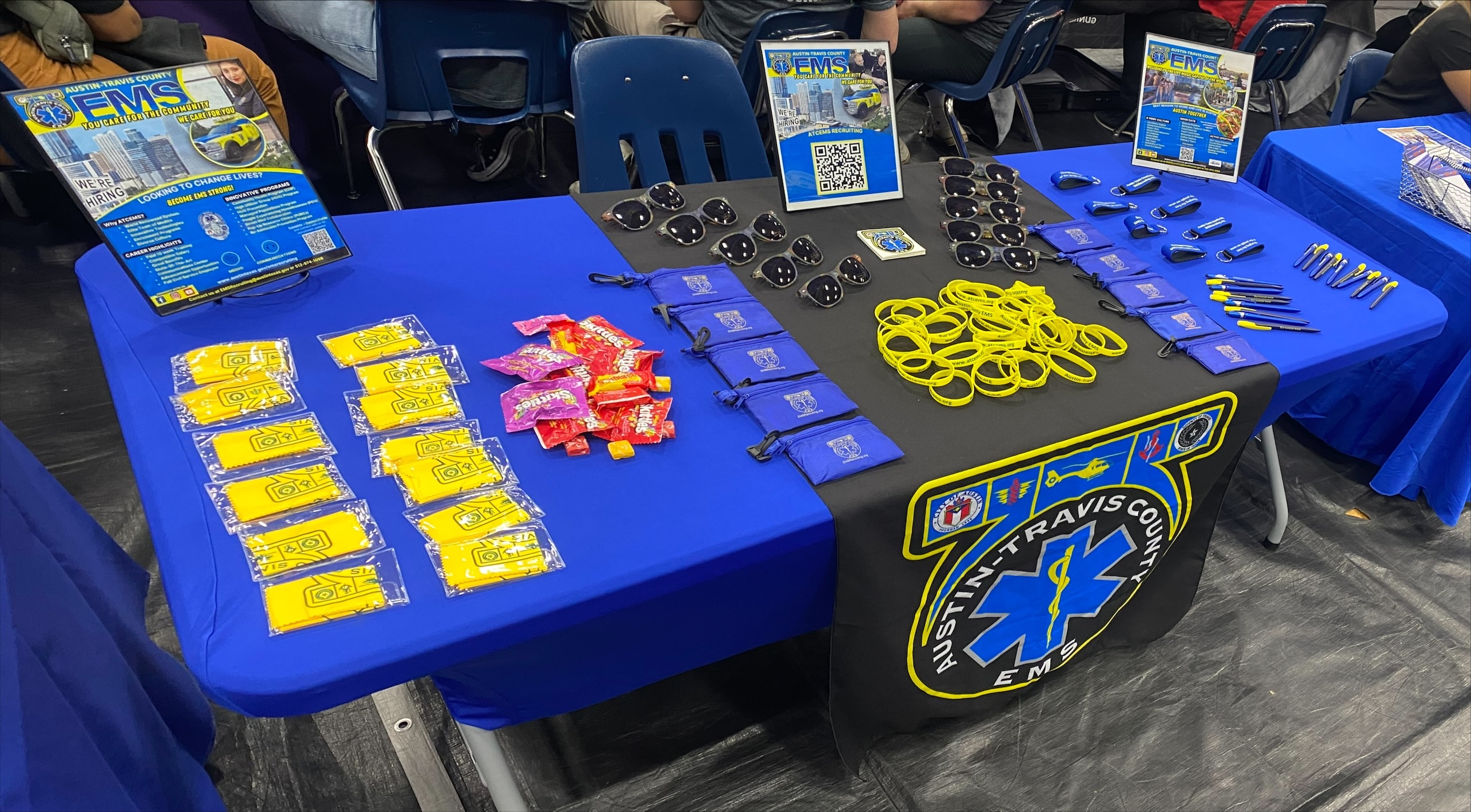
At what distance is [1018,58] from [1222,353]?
2.10m

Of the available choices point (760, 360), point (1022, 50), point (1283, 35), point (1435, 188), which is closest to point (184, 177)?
point (760, 360)

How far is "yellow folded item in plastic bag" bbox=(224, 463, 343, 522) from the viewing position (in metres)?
0.84

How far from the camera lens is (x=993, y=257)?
4.85 feet

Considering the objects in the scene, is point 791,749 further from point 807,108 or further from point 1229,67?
point 1229,67

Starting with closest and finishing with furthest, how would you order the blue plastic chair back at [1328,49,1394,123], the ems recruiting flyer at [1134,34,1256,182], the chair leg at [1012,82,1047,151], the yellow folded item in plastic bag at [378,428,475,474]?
the yellow folded item in plastic bag at [378,428,475,474]
the ems recruiting flyer at [1134,34,1256,182]
the blue plastic chair back at [1328,49,1394,123]
the chair leg at [1012,82,1047,151]

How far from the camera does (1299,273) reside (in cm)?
157

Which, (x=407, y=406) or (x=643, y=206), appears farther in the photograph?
(x=643, y=206)

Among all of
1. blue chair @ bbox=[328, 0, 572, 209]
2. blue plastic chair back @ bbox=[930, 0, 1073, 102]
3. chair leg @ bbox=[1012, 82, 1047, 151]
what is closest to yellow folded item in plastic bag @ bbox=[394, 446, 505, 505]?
blue chair @ bbox=[328, 0, 572, 209]

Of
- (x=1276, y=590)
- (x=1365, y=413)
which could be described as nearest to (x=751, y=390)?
(x=1276, y=590)

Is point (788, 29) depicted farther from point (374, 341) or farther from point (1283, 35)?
point (1283, 35)

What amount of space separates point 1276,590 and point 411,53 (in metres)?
2.45

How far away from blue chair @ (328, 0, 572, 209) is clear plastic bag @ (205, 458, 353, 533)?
5.20 feet

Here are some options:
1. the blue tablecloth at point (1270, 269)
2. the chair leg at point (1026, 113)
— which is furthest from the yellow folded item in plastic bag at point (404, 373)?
the chair leg at point (1026, 113)

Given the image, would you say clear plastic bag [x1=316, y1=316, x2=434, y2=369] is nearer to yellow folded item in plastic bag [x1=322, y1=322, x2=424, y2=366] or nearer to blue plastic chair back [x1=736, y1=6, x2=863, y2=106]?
yellow folded item in plastic bag [x1=322, y1=322, x2=424, y2=366]
